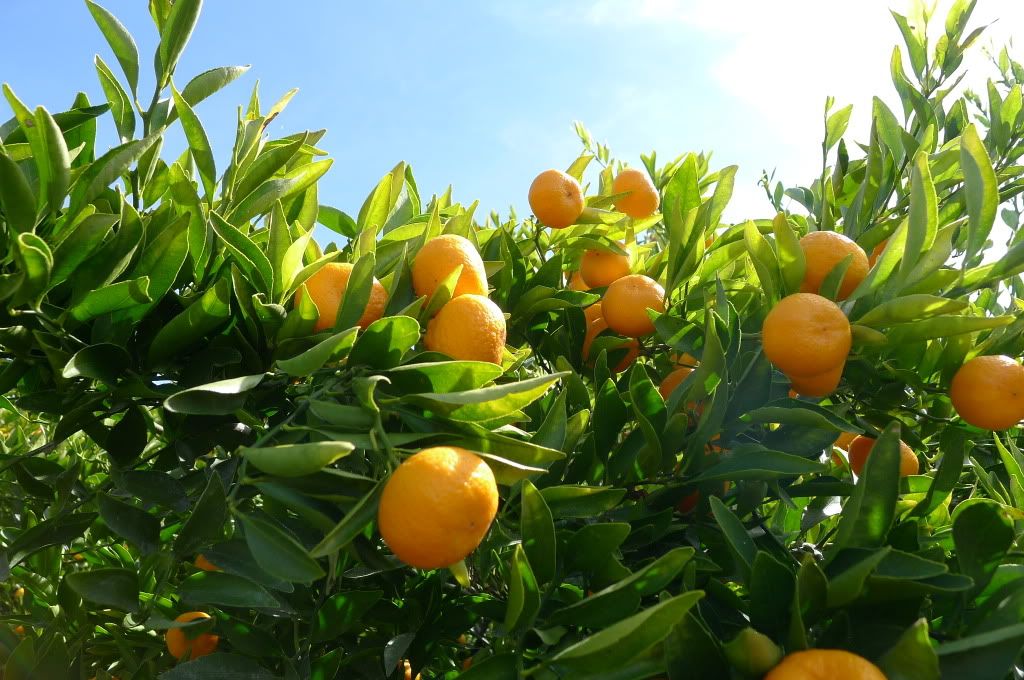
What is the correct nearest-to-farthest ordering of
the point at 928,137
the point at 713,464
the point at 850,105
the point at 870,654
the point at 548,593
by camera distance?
the point at 870,654, the point at 548,593, the point at 713,464, the point at 928,137, the point at 850,105

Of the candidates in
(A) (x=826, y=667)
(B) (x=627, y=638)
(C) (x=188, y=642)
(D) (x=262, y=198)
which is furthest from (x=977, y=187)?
(C) (x=188, y=642)

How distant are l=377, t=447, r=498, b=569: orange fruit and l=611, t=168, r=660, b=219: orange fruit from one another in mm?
1191

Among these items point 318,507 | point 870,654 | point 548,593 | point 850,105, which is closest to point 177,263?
point 318,507

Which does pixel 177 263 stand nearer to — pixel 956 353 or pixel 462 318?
pixel 462 318

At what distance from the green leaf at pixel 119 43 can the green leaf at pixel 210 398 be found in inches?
22.2

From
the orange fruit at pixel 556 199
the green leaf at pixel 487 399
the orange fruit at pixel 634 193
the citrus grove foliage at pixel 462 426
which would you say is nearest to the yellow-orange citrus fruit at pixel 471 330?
the citrus grove foliage at pixel 462 426

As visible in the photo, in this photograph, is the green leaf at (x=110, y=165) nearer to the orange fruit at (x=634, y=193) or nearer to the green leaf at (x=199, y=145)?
the green leaf at (x=199, y=145)

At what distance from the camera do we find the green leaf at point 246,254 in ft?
3.17

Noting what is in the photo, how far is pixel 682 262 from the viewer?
4.54 ft

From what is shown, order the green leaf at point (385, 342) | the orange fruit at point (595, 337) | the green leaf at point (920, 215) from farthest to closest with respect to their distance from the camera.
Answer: the orange fruit at point (595, 337)
the green leaf at point (920, 215)
the green leaf at point (385, 342)

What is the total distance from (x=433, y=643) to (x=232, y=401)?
1.85 ft

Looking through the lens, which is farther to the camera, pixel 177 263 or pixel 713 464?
pixel 713 464

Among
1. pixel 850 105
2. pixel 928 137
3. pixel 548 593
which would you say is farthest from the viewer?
pixel 850 105

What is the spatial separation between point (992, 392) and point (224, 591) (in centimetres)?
118
